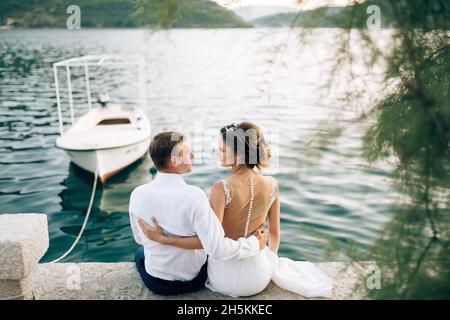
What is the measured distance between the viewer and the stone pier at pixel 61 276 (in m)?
2.88

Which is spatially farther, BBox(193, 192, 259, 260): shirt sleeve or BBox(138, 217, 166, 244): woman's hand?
BBox(138, 217, 166, 244): woman's hand

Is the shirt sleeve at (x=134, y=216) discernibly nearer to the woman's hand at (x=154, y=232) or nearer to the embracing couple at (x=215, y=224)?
the embracing couple at (x=215, y=224)

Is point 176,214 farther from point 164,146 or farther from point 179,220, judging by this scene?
point 164,146

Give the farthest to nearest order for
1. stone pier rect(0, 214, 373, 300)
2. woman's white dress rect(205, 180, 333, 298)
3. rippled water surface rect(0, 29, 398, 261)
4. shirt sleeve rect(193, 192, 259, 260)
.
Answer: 1. woman's white dress rect(205, 180, 333, 298)
2. stone pier rect(0, 214, 373, 300)
3. shirt sleeve rect(193, 192, 259, 260)
4. rippled water surface rect(0, 29, 398, 261)

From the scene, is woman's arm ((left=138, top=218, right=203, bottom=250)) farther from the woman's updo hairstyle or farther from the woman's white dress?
the woman's updo hairstyle

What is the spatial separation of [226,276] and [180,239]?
51cm

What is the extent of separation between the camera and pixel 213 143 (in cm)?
1578

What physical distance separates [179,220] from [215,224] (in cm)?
26

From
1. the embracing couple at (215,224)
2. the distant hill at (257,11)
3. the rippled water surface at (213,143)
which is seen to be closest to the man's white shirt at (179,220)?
the embracing couple at (215,224)

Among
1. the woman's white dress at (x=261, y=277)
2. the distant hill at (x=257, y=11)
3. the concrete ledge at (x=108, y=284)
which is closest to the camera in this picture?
the distant hill at (x=257, y=11)

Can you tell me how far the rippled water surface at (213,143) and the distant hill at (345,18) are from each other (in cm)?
6

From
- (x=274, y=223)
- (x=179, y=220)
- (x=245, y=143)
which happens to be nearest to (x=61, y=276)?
(x=179, y=220)

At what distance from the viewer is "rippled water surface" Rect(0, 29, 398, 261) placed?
2266mm

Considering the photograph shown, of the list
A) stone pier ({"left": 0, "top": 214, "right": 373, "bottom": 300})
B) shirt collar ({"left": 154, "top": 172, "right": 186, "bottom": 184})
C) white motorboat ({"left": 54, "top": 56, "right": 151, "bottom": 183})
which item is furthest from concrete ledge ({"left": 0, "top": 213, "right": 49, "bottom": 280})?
white motorboat ({"left": 54, "top": 56, "right": 151, "bottom": 183})
